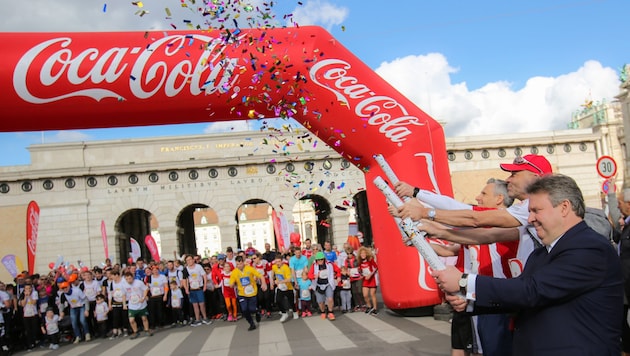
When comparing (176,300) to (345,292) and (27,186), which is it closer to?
(345,292)

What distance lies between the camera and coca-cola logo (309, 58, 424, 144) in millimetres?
8977

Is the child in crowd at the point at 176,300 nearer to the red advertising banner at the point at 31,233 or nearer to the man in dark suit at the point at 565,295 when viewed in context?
the red advertising banner at the point at 31,233

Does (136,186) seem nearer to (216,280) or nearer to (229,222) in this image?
(229,222)

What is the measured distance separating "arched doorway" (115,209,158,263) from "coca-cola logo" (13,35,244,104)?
2907cm

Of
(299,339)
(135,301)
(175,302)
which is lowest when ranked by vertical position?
(299,339)

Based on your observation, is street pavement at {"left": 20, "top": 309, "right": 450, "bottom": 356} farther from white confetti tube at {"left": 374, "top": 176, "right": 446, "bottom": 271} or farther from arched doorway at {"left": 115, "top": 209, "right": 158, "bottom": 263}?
arched doorway at {"left": 115, "top": 209, "right": 158, "bottom": 263}

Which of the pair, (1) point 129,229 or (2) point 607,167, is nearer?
(2) point 607,167

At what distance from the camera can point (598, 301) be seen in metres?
2.44

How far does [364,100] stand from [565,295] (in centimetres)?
699

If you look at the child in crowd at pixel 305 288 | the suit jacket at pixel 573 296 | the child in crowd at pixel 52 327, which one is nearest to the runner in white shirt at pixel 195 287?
the child in crowd at pixel 305 288

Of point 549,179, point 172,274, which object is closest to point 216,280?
point 172,274

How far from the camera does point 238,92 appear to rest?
8.67 meters

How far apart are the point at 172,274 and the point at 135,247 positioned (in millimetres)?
11471

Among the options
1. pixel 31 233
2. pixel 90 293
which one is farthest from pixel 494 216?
pixel 31 233
